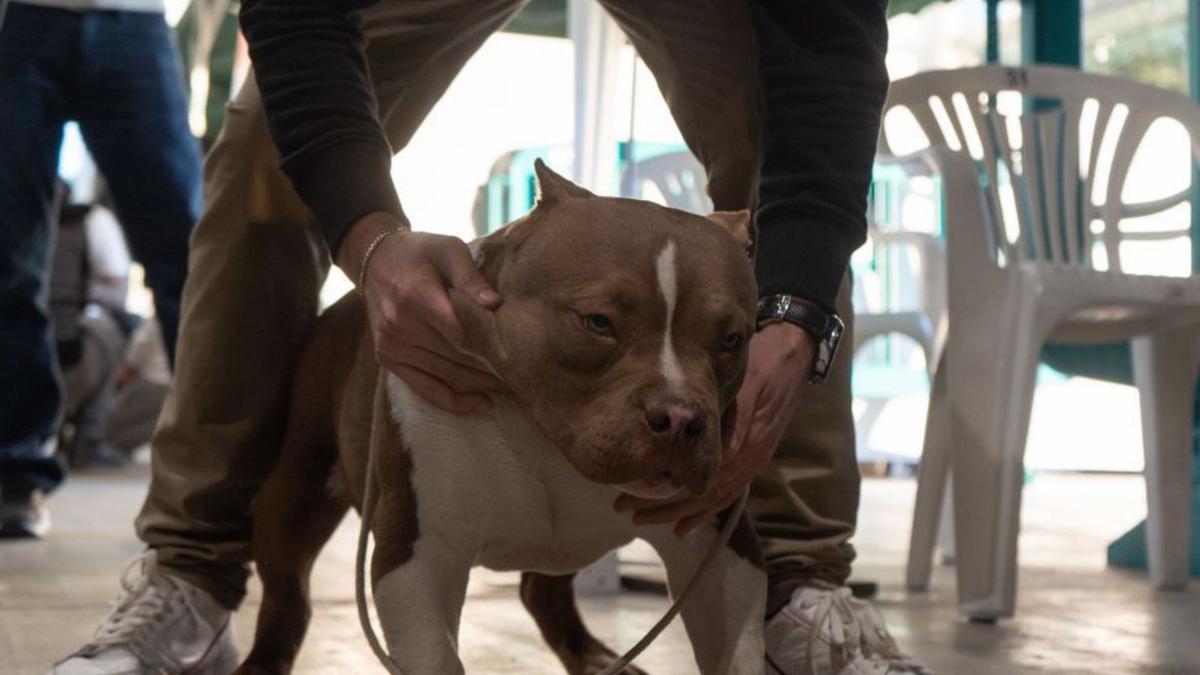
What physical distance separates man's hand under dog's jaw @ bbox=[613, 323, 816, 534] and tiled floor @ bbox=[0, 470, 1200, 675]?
593mm

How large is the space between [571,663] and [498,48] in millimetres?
4800

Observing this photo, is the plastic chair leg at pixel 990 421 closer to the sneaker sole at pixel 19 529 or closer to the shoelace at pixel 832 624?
the shoelace at pixel 832 624

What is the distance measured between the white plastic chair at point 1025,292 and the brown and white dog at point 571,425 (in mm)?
1256

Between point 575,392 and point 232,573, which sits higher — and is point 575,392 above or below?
above

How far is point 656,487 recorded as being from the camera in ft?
3.98

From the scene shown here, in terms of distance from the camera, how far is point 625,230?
1.26 metres

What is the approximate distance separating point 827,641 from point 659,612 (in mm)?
891

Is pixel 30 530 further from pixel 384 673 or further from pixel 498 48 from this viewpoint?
pixel 498 48

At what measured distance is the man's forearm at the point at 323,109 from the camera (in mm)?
1423

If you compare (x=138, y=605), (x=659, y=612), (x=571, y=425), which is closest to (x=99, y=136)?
(x=659, y=612)

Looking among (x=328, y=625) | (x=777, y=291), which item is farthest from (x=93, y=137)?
(x=777, y=291)

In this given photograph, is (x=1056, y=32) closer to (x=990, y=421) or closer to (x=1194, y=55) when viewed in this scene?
(x=1194, y=55)

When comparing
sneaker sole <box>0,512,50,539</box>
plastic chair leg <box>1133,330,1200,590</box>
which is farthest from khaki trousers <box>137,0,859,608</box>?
sneaker sole <box>0,512,50,539</box>

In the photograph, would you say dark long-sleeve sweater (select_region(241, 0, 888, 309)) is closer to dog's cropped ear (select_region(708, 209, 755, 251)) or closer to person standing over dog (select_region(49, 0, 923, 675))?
person standing over dog (select_region(49, 0, 923, 675))
